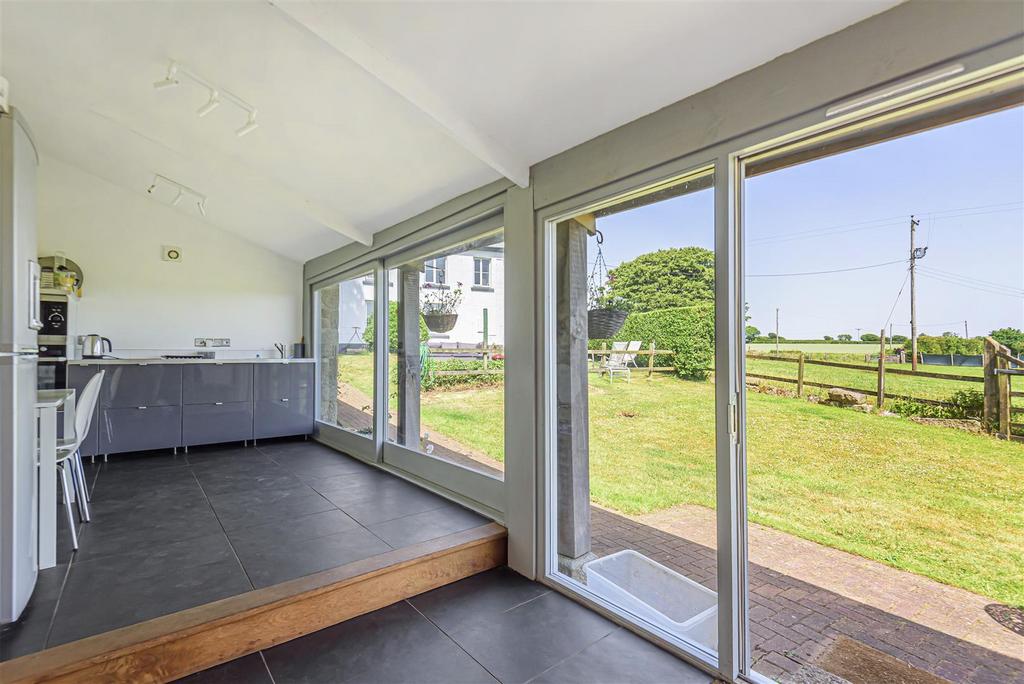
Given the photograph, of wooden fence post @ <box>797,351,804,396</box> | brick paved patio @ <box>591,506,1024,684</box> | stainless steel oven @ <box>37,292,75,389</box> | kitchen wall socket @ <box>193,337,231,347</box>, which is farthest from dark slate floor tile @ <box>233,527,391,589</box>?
kitchen wall socket @ <box>193,337,231,347</box>

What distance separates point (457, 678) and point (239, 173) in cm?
375

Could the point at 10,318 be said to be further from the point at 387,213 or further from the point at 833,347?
the point at 833,347

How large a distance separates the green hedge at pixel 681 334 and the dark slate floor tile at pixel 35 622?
2720 millimetres

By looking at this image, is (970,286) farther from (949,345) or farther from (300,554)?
(300,554)

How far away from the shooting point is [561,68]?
80.5 inches

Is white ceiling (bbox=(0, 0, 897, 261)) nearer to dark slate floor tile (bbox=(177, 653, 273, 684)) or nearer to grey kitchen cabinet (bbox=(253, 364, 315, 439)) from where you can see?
grey kitchen cabinet (bbox=(253, 364, 315, 439))

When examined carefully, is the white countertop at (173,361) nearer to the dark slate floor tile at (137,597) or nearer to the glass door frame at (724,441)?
the dark slate floor tile at (137,597)

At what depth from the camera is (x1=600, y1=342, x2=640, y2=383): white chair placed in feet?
8.39

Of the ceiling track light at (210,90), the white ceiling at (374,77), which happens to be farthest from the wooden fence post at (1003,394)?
the ceiling track light at (210,90)

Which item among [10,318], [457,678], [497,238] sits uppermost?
[497,238]

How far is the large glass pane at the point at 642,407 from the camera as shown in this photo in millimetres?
2141

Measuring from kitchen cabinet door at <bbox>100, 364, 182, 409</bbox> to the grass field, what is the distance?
472 centimetres

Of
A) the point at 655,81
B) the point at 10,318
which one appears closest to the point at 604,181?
the point at 655,81

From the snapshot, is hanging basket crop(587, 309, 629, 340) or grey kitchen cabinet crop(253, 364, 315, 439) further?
grey kitchen cabinet crop(253, 364, 315, 439)
